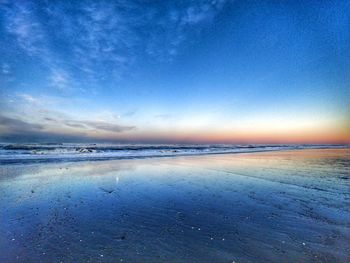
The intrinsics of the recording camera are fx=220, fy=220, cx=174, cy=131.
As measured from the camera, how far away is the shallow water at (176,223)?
4.46 m

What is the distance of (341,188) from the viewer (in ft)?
33.3

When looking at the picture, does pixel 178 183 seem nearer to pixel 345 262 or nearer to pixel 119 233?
pixel 119 233

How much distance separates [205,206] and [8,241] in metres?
5.62

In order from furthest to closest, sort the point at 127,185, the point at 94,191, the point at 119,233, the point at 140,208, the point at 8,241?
the point at 127,185 → the point at 94,191 → the point at 140,208 → the point at 119,233 → the point at 8,241

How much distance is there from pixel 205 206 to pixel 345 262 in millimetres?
4284

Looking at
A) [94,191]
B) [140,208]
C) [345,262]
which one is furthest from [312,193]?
[94,191]

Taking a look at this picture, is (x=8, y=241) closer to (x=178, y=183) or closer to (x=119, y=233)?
(x=119, y=233)

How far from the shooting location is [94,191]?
10.1 metres

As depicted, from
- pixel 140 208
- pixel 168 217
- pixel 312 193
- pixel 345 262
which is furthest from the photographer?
pixel 312 193

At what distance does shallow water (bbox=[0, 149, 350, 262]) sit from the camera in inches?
175

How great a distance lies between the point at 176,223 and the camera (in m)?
6.15

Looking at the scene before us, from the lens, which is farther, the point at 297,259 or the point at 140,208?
the point at 140,208

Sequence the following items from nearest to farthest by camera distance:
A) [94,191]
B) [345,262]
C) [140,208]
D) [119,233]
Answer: [345,262] < [119,233] < [140,208] < [94,191]

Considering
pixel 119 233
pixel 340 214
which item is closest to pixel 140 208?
pixel 119 233
